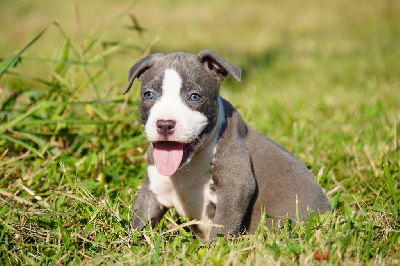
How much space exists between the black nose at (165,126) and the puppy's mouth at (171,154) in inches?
8.7

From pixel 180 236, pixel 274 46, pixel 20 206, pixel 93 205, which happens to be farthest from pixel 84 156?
pixel 274 46

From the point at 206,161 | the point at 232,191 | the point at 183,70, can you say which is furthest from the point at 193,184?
the point at 183,70

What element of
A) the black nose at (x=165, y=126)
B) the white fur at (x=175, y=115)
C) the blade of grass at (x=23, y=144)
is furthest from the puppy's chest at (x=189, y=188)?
the blade of grass at (x=23, y=144)

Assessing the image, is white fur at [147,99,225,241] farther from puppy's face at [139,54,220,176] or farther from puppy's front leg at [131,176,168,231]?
puppy's face at [139,54,220,176]

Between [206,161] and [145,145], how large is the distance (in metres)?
1.73

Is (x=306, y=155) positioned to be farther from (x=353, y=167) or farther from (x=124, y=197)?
(x=124, y=197)

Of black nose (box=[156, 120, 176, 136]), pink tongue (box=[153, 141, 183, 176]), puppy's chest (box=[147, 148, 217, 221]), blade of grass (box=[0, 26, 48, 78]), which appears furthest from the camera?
blade of grass (box=[0, 26, 48, 78])

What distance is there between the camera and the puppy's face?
325cm

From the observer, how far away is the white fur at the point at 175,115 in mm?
3240

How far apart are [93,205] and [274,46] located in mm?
8042

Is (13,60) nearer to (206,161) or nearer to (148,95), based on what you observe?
(148,95)

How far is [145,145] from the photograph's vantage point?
5219 mm

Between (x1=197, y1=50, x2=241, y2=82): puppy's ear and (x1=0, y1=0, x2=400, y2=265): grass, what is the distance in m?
1.12

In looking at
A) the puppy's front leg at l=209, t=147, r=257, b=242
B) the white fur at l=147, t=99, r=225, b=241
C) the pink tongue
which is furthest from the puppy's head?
the puppy's front leg at l=209, t=147, r=257, b=242
